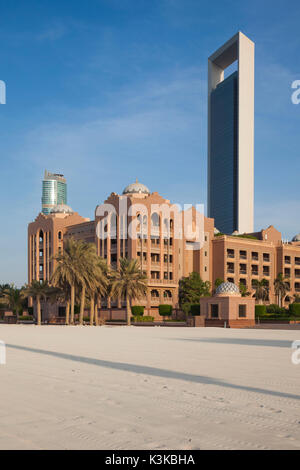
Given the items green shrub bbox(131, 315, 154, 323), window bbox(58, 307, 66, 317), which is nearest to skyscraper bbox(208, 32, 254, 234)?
window bbox(58, 307, 66, 317)

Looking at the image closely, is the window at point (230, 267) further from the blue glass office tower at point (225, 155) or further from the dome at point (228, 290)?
the blue glass office tower at point (225, 155)

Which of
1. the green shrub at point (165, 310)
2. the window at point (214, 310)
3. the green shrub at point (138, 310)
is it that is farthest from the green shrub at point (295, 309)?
the green shrub at point (138, 310)

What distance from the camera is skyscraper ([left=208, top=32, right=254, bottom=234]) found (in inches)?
7328

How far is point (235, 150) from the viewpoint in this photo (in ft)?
614

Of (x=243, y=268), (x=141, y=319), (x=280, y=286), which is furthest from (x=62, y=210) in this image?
(x=280, y=286)

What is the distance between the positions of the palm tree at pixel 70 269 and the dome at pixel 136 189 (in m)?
35.7

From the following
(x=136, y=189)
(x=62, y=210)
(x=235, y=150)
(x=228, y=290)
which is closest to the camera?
(x=228, y=290)

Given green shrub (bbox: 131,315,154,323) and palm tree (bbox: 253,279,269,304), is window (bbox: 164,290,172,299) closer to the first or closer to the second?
green shrub (bbox: 131,315,154,323)

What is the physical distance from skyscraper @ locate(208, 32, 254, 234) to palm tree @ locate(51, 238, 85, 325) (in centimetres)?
13108

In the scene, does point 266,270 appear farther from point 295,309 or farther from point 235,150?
point 235,150

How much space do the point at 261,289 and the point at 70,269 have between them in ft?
173

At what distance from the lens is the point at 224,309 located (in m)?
56.0
